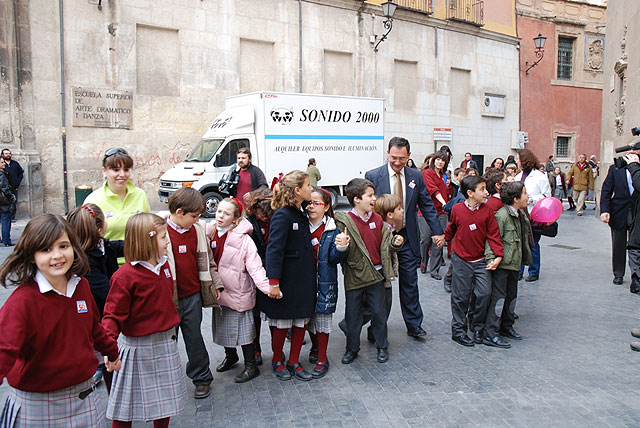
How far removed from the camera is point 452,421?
352 centimetres

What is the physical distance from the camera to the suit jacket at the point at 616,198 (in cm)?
741

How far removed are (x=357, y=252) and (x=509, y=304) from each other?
1.77 m

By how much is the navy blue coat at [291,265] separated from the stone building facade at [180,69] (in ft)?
43.5

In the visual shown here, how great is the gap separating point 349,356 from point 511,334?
1.74m

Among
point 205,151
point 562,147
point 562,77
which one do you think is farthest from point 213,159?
point 562,77

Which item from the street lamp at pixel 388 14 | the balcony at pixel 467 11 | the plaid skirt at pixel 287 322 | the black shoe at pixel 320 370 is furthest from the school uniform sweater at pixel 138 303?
the balcony at pixel 467 11

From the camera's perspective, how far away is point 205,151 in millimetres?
15031

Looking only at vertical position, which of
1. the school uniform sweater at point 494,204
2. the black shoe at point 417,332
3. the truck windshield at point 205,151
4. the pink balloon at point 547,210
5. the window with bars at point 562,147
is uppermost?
the window with bars at point 562,147

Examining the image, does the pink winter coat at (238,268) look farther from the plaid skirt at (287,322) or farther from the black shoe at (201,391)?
the black shoe at (201,391)

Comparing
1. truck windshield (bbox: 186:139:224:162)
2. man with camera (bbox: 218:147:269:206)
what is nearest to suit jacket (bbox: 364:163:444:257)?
man with camera (bbox: 218:147:269:206)

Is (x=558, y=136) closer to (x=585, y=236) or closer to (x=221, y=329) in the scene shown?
(x=585, y=236)

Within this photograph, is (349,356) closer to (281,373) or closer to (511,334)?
(281,373)

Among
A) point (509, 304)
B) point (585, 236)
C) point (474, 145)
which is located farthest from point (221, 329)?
point (474, 145)

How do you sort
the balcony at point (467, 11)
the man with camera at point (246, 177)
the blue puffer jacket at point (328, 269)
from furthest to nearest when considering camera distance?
the balcony at point (467, 11)
the man with camera at point (246, 177)
the blue puffer jacket at point (328, 269)
